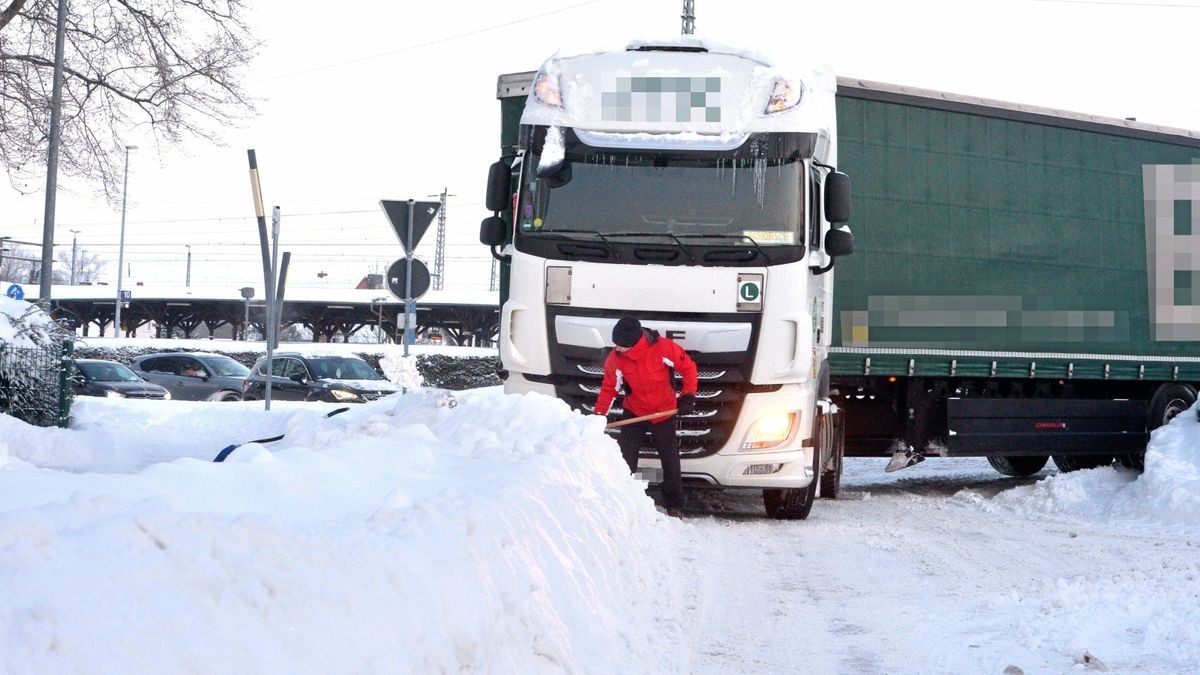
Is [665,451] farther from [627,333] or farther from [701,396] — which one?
[627,333]

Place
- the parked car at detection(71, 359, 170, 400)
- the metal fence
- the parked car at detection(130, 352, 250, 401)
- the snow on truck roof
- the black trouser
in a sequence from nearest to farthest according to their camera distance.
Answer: the black trouser → the snow on truck roof → the metal fence → the parked car at detection(71, 359, 170, 400) → the parked car at detection(130, 352, 250, 401)

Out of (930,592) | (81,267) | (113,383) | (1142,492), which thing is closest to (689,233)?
(930,592)

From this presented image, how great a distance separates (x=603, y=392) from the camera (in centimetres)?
1063

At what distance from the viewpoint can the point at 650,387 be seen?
10.5 meters

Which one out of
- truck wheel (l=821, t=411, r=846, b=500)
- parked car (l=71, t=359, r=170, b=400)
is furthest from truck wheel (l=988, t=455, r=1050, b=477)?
parked car (l=71, t=359, r=170, b=400)

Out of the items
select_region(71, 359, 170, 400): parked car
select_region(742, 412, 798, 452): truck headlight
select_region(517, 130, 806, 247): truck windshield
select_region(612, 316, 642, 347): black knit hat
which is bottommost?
select_region(742, 412, 798, 452): truck headlight

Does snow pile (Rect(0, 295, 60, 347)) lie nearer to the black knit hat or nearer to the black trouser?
the black trouser

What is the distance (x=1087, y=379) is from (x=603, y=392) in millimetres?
7406

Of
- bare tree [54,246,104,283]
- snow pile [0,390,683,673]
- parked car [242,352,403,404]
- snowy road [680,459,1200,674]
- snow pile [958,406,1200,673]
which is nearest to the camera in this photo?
snow pile [0,390,683,673]

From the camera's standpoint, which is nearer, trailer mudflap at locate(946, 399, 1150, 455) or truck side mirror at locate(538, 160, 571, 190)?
truck side mirror at locate(538, 160, 571, 190)

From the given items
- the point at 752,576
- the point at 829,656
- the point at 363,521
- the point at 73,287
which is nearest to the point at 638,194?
the point at 752,576

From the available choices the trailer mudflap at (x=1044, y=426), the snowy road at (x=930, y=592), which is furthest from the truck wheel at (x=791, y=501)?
the trailer mudflap at (x=1044, y=426)

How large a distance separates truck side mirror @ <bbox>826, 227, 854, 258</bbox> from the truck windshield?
38 cm

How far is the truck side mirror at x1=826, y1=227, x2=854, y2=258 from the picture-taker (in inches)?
430
